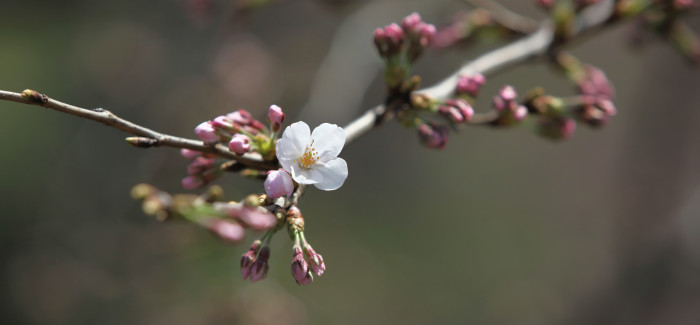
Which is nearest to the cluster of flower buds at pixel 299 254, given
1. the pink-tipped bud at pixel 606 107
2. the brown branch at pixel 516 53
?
the brown branch at pixel 516 53

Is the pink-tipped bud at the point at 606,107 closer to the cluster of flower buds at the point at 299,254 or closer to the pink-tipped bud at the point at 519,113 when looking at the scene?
the pink-tipped bud at the point at 519,113

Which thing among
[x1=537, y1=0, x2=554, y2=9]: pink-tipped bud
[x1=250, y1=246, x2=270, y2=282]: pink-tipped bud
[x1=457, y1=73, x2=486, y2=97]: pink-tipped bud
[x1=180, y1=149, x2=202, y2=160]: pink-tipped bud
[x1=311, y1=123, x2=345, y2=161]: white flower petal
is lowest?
[x1=250, y1=246, x2=270, y2=282]: pink-tipped bud

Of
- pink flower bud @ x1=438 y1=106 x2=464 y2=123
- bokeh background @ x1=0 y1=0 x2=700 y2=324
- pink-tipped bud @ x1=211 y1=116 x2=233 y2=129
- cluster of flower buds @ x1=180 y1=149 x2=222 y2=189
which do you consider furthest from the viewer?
bokeh background @ x1=0 y1=0 x2=700 y2=324

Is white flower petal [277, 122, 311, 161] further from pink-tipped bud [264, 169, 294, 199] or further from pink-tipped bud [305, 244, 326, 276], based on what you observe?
pink-tipped bud [305, 244, 326, 276]

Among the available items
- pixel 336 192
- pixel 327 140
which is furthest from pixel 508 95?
pixel 336 192

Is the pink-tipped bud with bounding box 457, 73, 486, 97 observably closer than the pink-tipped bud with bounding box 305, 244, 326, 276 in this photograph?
No

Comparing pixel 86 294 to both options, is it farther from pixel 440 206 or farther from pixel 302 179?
pixel 440 206

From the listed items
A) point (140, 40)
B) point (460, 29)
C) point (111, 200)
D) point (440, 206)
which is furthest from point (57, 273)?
point (440, 206)

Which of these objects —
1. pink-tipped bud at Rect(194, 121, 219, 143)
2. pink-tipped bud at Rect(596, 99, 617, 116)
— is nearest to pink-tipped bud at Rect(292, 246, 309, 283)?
pink-tipped bud at Rect(194, 121, 219, 143)
